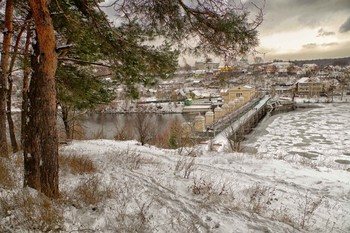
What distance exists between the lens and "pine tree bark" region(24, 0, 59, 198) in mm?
3049

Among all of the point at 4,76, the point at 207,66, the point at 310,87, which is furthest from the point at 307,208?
the point at 310,87

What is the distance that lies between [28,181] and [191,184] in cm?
238

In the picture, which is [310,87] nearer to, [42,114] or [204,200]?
[204,200]

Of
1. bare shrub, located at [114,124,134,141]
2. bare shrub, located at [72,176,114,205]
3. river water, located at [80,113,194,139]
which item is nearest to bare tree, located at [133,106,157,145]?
bare shrub, located at [114,124,134,141]

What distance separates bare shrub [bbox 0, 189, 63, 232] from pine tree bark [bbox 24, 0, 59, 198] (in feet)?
0.88

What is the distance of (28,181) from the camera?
10.3 feet

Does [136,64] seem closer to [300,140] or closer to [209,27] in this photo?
[209,27]

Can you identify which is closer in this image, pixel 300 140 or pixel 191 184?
pixel 191 184

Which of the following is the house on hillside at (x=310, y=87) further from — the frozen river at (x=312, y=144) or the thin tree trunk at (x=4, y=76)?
the thin tree trunk at (x=4, y=76)

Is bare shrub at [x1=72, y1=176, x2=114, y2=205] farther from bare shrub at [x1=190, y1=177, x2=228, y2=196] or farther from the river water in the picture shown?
the river water

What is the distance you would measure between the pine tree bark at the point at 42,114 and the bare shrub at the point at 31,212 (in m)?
0.27

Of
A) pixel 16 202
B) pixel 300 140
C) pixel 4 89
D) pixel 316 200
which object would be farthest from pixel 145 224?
pixel 300 140

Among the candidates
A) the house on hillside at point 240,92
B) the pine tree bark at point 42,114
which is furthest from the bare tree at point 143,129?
the house on hillside at point 240,92

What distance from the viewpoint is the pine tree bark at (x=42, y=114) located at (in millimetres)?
3049
